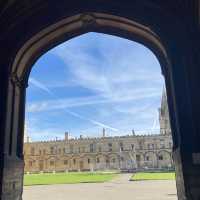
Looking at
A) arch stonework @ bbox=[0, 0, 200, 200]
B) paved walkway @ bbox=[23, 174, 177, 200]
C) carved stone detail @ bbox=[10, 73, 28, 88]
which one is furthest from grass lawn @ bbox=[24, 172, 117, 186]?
arch stonework @ bbox=[0, 0, 200, 200]

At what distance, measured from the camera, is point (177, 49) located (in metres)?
7.25

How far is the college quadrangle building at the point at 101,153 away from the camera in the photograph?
76.4m

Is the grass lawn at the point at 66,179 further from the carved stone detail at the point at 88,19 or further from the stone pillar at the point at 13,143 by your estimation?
the carved stone detail at the point at 88,19

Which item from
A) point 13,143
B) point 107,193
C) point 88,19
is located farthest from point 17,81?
point 107,193

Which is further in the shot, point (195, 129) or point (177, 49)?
point (177, 49)

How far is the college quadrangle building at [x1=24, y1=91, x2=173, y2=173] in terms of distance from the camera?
76.4 meters

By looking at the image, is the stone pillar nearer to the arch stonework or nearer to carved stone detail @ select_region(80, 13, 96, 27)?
the arch stonework

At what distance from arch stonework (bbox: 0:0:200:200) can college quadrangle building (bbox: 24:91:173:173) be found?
6761 centimetres

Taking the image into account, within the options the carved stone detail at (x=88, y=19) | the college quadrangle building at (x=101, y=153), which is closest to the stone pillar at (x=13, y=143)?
the carved stone detail at (x=88, y=19)

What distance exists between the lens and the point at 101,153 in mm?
79688

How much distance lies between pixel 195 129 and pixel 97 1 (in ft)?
13.4

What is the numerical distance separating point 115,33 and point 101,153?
72280 millimetres

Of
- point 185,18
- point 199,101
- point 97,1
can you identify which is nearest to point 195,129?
point 199,101

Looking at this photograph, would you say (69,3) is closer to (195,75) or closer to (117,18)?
(117,18)
